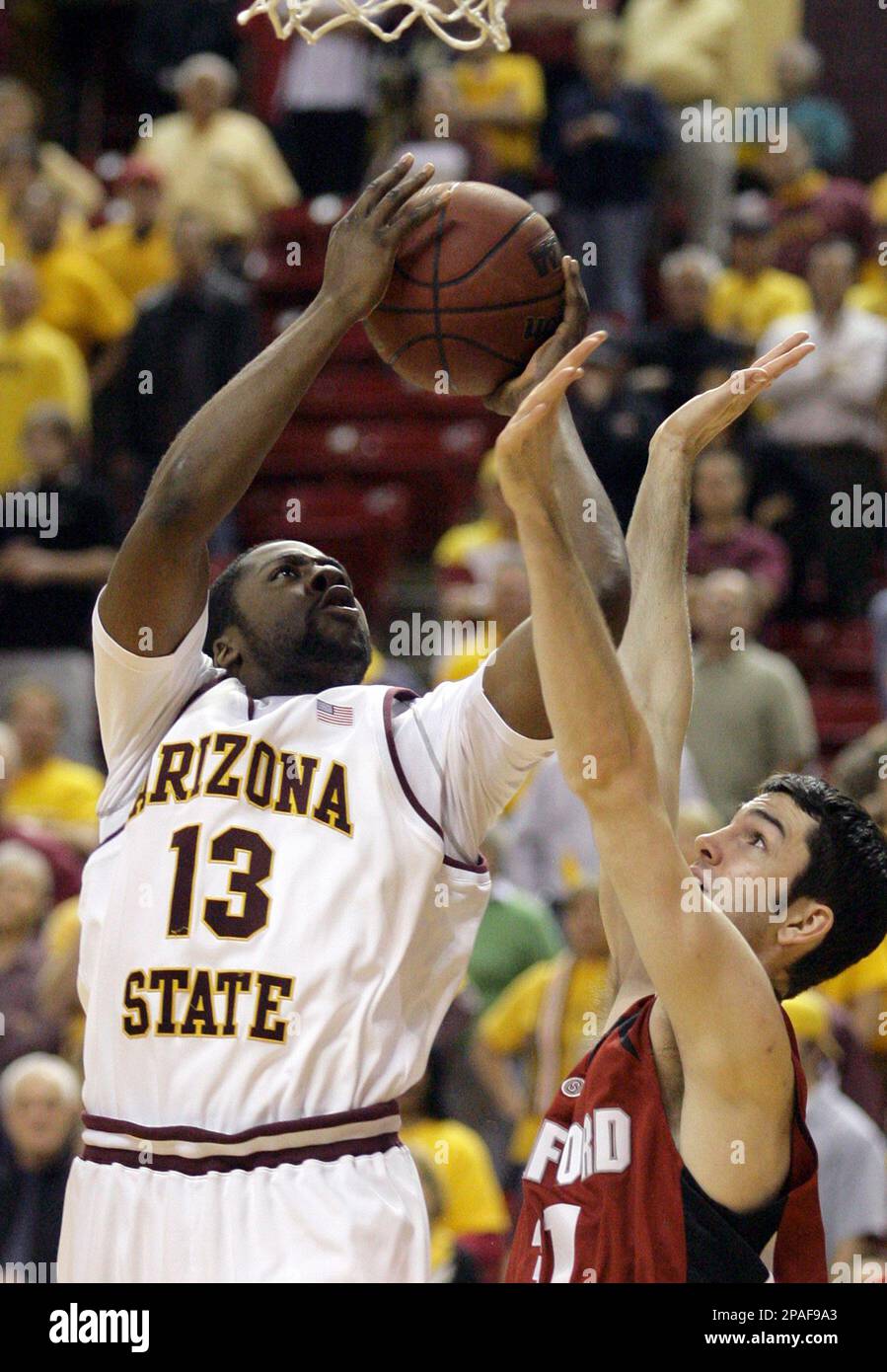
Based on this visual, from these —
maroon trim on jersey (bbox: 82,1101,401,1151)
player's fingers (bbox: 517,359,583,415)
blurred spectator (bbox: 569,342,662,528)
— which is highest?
blurred spectator (bbox: 569,342,662,528)

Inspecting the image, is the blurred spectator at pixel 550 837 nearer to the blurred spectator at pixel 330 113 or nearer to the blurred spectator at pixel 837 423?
the blurred spectator at pixel 837 423

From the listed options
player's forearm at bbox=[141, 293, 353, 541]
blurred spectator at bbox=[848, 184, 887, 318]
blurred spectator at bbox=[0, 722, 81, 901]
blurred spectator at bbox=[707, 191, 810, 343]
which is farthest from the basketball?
blurred spectator at bbox=[707, 191, 810, 343]

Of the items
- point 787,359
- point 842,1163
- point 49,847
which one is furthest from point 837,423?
point 787,359

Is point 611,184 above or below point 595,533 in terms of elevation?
above

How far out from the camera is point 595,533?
350cm

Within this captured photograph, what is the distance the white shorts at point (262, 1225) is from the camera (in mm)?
3434

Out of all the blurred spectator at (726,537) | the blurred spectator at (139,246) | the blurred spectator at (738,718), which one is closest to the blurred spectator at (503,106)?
the blurred spectator at (139,246)

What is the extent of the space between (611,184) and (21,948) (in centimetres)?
547

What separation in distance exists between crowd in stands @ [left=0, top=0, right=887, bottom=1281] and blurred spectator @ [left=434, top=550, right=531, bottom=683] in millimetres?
16

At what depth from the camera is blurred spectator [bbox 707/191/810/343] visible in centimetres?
1057

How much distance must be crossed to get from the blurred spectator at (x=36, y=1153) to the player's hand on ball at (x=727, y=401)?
3327mm

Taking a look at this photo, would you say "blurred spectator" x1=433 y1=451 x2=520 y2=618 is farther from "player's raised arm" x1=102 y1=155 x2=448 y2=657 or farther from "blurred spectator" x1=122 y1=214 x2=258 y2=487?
"player's raised arm" x1=102 y1=155 x2=448 y2=657

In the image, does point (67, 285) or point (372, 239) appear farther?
point (67, 285)

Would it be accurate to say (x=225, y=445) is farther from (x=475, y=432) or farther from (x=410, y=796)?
(x=475, y=432)
